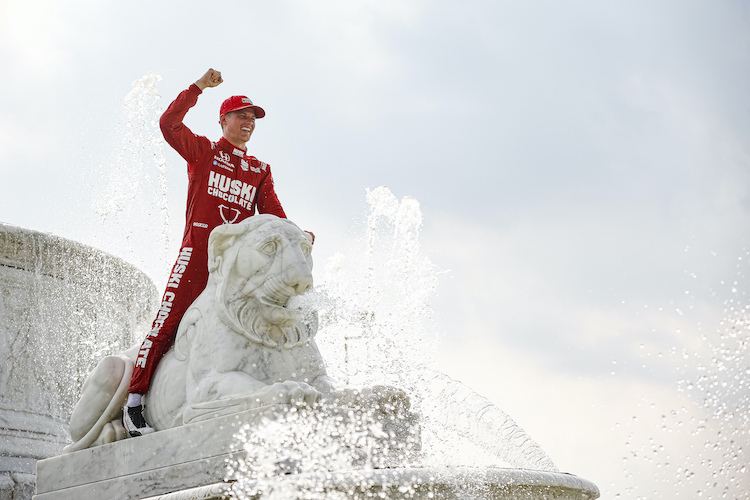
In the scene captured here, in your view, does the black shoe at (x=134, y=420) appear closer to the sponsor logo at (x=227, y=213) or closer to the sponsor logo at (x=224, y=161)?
the sponsor logo at (x=227, y=213)

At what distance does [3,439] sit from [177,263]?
8.47 ft

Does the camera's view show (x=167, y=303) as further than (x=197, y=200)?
No

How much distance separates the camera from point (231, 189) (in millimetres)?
4676

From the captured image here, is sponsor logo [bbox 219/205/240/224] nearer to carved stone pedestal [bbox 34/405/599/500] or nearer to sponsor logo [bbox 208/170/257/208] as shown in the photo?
sponsor logo [bbox 208/170/257/208]

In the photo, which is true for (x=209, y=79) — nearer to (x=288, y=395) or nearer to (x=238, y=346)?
(x=238, y=346)

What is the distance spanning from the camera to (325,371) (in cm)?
422

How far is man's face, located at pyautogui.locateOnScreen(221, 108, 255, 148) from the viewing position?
15.7ft

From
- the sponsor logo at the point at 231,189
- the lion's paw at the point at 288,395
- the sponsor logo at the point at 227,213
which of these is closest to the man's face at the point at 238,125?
the sponsor logo at the point at 231,189

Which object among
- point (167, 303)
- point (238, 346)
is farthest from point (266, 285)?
point (167, 303)

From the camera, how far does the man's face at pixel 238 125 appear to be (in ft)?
15.7

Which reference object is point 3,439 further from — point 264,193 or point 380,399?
point 380,399

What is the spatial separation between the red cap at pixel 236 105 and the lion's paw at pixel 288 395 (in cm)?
181

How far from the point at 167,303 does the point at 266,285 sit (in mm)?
681

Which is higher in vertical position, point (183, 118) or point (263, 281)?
point (183, 118)
